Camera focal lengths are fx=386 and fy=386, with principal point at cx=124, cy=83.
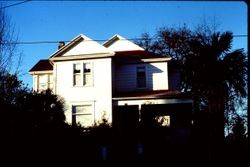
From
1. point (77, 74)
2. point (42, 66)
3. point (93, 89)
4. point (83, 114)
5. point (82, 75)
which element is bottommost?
point (83, 114)

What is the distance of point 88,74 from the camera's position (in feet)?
88.8

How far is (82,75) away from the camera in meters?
27.0

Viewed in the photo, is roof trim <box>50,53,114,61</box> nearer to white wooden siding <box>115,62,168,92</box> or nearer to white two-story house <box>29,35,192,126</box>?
white two-story house <box>29,35,192,126</box>

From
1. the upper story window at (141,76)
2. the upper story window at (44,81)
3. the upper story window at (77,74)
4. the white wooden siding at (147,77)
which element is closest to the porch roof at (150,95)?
the white wooden siding at (147,77)

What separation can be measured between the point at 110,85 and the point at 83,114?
2.75 metres

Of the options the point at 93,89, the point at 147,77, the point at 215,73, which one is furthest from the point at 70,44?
the point at 215,73

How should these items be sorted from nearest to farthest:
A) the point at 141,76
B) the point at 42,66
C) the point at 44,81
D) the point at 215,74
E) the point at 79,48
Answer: the point at 215,74 → the point at 79,48 → the point at 141,76 → the point at 44,81 → the point at 42,66

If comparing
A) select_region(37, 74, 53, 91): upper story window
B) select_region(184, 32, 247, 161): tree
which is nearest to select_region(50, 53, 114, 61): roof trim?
select_region(37, 74, 53, 91): upper story window

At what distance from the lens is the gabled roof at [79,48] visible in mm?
27266

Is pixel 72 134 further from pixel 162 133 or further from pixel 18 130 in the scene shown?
pixel 162 133

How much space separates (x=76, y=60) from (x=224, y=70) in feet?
35.9

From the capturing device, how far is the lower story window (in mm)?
26516

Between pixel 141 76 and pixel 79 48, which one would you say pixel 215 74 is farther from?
pixel 79 48

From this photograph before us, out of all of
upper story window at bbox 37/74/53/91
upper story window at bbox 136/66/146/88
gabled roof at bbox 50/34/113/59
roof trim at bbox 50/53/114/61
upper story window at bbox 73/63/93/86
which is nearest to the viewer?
roof trim at bbox 50/53/114/61
